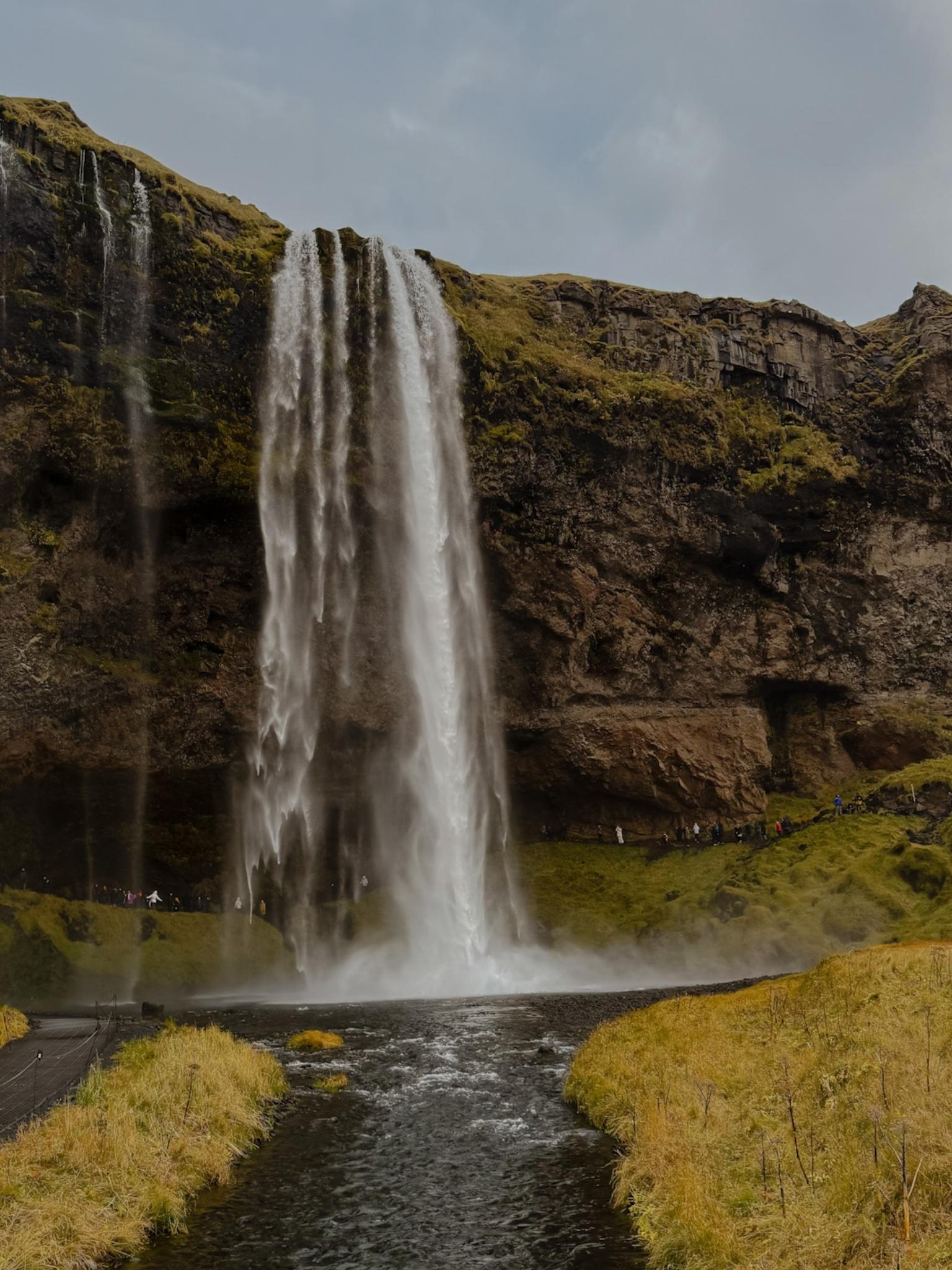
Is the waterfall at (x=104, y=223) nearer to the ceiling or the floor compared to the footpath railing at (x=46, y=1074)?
nearer to the ceiling

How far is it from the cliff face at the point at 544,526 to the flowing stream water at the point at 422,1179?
2823 centimetres

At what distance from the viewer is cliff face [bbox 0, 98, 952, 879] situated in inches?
1789

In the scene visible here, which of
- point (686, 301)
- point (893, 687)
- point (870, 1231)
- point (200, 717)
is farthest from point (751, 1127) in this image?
point (686, 301)

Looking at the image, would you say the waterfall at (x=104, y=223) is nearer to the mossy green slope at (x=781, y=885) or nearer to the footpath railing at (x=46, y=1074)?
the footpath railing at (x=46, y=1074)

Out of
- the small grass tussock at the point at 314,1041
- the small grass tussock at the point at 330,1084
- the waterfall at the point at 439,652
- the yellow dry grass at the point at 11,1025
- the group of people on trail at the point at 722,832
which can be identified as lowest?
the small grass tussock at the point at 314,1041

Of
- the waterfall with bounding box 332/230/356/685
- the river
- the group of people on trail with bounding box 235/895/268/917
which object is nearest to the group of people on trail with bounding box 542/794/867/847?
the group of people on trail with bounding box 235/895/268/917

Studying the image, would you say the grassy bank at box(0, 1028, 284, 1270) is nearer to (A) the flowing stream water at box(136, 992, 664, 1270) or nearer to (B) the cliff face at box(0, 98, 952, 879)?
(A) the flowing stream water at box(136, 992, 664, 1270)

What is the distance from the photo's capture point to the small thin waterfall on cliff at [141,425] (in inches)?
1828

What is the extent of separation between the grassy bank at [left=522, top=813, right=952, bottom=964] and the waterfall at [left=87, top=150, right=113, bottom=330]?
3848 cm

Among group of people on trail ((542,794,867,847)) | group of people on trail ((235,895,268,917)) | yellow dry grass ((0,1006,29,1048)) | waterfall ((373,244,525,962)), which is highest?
waterfall ((373,244,525,962))

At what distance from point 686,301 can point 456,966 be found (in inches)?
1886

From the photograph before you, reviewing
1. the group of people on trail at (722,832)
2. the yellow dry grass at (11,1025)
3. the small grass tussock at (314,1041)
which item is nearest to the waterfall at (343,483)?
the group of people on trail at (722,832)

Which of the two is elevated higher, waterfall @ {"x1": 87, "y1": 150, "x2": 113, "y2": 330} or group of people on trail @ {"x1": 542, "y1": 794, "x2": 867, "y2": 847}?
waterfall @ {"x1": 87, "y1": 150, "x2": 113, "y2": 330}

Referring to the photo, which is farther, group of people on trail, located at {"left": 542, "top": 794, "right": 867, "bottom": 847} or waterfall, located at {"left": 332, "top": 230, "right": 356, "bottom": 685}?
group of people on trail, located at {"left": 542, "top": 794, "right": 867, "bottom": 847}
